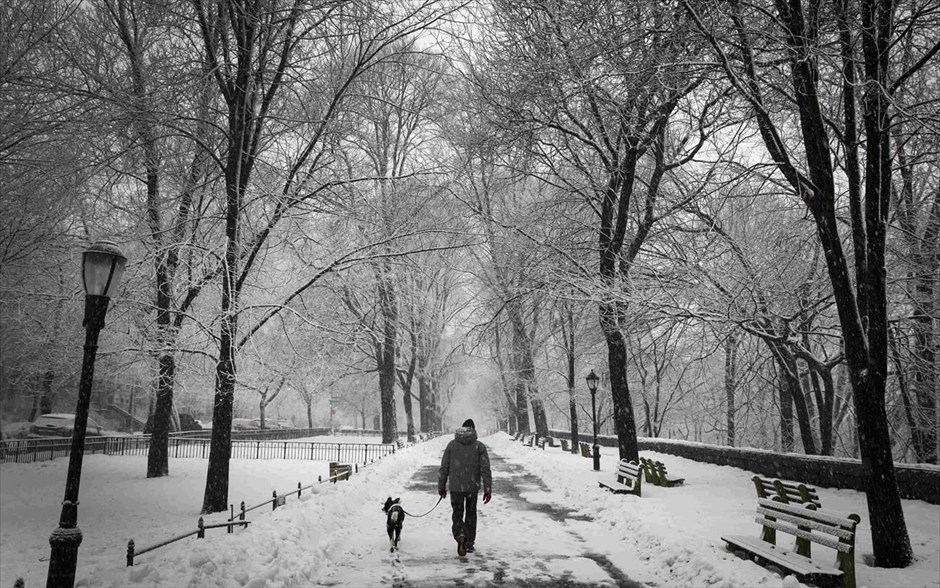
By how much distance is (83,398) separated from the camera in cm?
492

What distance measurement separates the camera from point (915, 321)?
12.4m

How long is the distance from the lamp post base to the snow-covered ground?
0.83 meters

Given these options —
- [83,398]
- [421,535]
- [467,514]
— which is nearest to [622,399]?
[421,535]

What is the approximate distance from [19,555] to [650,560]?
10634mm

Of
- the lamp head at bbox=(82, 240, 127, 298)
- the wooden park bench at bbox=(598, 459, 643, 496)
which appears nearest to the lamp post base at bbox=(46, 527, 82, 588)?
the lamp head at bbox=(82, 240, 127, 298)

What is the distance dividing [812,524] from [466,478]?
13.5 feet

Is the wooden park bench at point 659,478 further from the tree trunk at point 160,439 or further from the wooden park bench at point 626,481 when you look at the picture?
the tree trunk at point 160,439

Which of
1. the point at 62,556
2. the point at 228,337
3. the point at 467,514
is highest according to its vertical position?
the point at 228,337

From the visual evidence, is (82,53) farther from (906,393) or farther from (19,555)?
(906,393)

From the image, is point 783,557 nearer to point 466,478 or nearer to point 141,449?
point 466,478

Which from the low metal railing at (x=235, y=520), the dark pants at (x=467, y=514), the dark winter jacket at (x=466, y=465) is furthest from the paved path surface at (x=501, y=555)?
the low metal railing at (x=235, y=520)

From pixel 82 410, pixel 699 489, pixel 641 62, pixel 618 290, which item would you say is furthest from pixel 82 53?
pixel 699 489

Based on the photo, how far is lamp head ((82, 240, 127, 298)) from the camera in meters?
5.17

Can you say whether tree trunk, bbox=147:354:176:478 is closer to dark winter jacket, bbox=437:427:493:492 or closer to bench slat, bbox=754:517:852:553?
dark winter jacket, bbox=437:427:493:492
